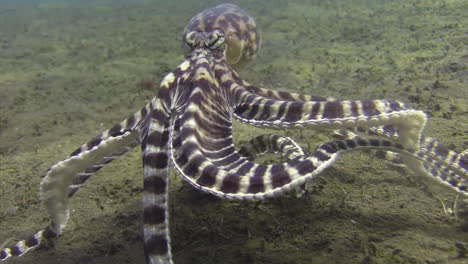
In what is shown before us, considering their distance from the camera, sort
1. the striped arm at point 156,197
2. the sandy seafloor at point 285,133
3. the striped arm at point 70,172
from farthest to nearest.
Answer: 1. the sandy seafloor at point 285,133
2. the striped arm at point 70,172
3. the striped arm at point 156,197

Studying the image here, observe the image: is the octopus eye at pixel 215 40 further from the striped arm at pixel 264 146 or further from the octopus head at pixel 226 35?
the striped arm at pixel 264 146

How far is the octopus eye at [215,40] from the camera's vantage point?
11.4 ft

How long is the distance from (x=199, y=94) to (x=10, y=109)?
18.4 ft

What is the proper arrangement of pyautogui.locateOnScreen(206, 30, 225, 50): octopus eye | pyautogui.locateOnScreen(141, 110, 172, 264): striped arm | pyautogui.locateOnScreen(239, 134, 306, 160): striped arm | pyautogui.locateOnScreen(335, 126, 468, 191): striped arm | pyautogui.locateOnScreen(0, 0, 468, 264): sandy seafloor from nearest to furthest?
1. pyautogui.locateOnScreen(141, 110, 172, 264): striped arm
2. pyautogui.locateOnScreen(335, 126, 468, 191): striped arm
3. pyautogui.locateOnScreen(0, 0, 468, 264): sandy seafloor
4. pyautogui.locateOnScreen(206, 30, 225, 50): octopus eye
5. pyautogui.locateOnScreen(239, 134, 306, 160): striped arm

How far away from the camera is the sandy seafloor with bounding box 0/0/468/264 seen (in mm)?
2879

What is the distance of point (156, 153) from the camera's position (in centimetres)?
241

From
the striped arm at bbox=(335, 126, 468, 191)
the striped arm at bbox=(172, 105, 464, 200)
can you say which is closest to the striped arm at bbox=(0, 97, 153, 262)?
the striped arm at bbox=(172, 105, 464, 200)

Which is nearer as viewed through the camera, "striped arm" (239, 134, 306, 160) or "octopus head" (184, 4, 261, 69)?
"octopus head" (184, 4, 261, 69)

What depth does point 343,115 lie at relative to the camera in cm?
234

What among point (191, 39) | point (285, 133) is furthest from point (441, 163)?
point (191, 39)

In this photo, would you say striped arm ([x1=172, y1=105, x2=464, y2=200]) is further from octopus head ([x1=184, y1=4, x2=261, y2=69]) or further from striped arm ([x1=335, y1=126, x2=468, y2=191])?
octopus head ([x1=184, y1=4, x2=261, y2=69])

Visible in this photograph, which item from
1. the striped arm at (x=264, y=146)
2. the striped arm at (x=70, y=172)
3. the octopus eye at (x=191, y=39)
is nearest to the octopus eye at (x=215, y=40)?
the octopus eye at (x=191, y=39)

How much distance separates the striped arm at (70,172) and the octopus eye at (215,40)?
3.42 feet

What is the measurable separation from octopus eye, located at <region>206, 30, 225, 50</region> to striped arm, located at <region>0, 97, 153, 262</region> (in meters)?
1.04
